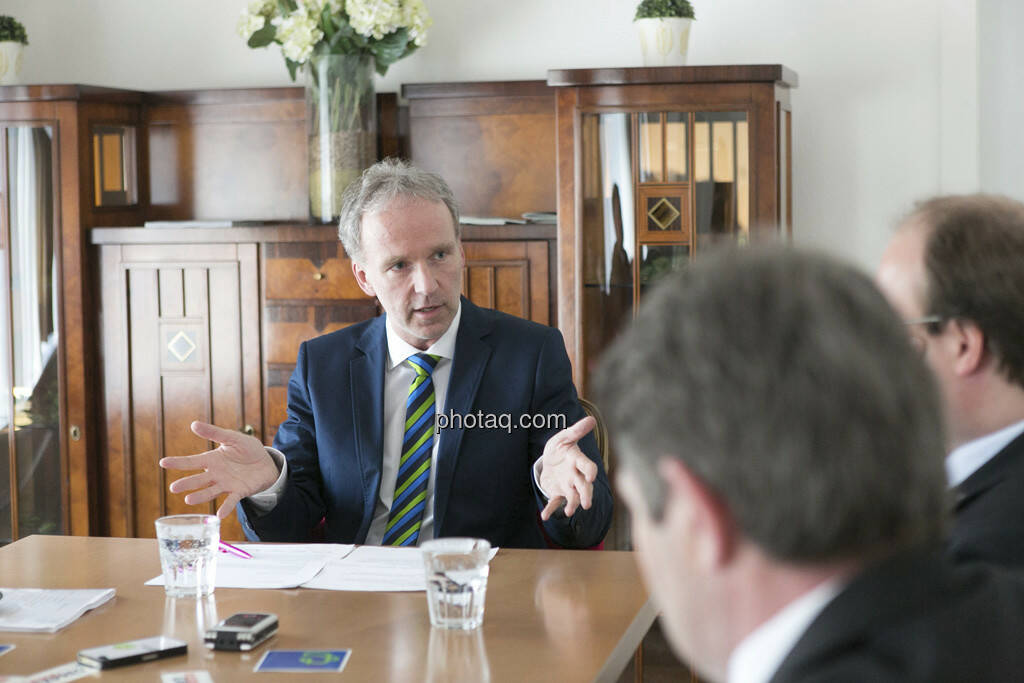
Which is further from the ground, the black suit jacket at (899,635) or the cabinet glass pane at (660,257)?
the cabinet glass pane at (660,257)

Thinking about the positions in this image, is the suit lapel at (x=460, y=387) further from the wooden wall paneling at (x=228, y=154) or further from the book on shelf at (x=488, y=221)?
the wooden wall paneling at (x=228, y=154)

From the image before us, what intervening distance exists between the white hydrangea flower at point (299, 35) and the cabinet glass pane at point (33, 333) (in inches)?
35.0

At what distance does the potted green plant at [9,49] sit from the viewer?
13.3 feet

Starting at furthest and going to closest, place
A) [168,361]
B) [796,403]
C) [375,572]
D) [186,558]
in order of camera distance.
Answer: [168,361] < [375,572] < [186,558] < [796,403]

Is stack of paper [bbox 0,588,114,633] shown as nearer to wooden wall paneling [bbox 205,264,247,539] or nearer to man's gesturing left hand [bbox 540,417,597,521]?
man's gesturing left hand [bbox 540,417,597,521]

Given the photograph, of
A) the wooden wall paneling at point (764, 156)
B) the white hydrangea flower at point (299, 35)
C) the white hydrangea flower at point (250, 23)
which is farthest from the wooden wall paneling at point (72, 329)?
the wooden wall paneling at point (764, 156)

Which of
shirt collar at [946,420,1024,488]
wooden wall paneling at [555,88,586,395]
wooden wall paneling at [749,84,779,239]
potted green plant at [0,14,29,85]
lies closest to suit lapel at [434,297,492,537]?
wooden wall paneling at [555,88,586,395]

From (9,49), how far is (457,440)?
2.71 meters

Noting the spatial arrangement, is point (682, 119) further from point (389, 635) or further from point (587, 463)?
point (389, 635)

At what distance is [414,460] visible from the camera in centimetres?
233

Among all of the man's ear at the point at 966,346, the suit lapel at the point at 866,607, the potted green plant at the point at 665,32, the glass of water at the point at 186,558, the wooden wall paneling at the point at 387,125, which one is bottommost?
the glass of water at the point at 186,558

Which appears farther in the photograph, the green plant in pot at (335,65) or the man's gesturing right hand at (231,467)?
the green plant in pot at (335,65)

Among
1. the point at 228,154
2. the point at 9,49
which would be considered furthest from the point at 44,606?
the point at 9,49

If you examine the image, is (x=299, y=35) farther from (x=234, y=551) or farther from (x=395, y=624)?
(x=395, y=624)
